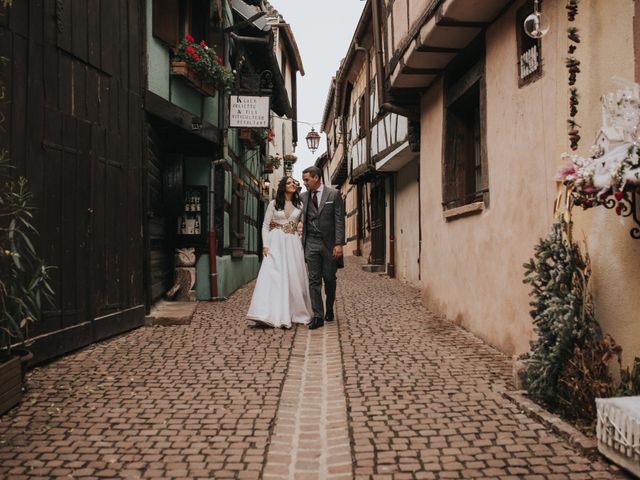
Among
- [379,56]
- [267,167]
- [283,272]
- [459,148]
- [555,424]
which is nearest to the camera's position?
[555,424]

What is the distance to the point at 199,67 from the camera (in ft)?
28.4

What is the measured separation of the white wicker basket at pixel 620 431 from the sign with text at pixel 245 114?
7800 millimetres

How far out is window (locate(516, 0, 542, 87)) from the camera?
15.6ft

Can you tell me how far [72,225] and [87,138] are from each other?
2.97 ft

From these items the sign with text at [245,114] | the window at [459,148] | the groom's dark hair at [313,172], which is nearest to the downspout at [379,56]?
the sign with text at [245,114]

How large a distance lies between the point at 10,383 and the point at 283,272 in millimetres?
3424

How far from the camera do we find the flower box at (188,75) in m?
8.38

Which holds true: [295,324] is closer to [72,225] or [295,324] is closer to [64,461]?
[72,225]

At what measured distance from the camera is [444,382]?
4465 mm

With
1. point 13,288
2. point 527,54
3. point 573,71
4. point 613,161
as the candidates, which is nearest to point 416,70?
point 527,54

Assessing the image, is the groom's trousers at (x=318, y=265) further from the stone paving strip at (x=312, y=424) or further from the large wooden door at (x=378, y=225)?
the large wooden door at (x=378, y=225)

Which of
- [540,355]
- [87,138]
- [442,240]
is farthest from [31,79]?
[442,240]

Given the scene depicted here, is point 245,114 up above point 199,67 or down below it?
below

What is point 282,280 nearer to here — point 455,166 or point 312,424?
point 455,166
